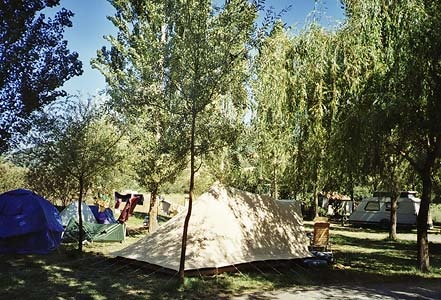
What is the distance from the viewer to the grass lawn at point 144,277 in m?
8.41

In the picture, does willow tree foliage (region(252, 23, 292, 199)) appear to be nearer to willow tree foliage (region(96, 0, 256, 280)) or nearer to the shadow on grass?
willow tree foliage (region(96, 0, 256, 280))

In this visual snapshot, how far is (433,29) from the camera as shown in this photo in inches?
376

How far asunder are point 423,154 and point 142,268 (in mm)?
8625

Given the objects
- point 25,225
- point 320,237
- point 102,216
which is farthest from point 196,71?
point 102,216

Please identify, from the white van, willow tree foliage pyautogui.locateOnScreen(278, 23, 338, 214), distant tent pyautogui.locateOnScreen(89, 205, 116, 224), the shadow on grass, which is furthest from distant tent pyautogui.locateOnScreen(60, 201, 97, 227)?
the white van

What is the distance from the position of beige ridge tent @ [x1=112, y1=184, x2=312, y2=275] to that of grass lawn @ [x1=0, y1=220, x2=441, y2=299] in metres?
0.33

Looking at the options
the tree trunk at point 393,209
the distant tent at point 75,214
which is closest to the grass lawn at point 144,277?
the distant tent at point 75,214

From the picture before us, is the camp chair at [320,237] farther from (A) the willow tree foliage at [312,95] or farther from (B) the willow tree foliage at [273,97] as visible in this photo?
(B) the willow tree foliage at [273,97]

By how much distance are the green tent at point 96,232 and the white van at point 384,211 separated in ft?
53.1

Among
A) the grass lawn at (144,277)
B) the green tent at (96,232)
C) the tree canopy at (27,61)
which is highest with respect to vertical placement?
the tree canopy at (27,61)

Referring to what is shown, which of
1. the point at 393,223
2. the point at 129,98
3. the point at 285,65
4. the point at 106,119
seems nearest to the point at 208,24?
the point at 129,98

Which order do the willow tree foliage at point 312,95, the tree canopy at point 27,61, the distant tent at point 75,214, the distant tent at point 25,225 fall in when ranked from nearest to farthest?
1. the tree canopy at point 27,61
2. the willow tree foliage at point 312,95
3. the distant tent at point 25,225
4. the distant tent at point 75,214

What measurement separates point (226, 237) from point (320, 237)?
3.91 meters

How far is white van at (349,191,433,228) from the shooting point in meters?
26.2
